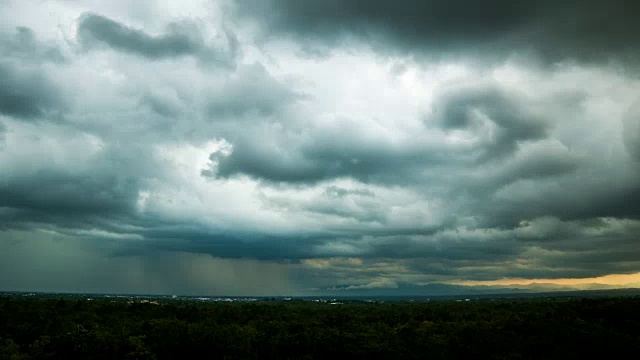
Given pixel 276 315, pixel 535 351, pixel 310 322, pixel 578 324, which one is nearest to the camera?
pixel 535 351

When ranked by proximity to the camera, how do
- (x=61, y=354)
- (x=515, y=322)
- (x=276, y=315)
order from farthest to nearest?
(x=276, y=315), (x=515, y=322), (x=61, y=354)

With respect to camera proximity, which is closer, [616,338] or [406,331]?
[616,338]

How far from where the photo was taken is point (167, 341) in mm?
66688

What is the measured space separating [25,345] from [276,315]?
6194 cm

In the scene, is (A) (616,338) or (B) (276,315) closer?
(A) (616,338)

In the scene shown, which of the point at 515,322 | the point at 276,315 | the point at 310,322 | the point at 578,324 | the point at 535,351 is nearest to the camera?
the point at 535,351

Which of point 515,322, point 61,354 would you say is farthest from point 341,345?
point 515,322

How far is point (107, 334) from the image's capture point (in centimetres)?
6581

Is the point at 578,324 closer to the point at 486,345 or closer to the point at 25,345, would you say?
the point at 486,345

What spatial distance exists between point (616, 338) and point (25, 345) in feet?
249

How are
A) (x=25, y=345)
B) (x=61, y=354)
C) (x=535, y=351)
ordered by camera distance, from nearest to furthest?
(x=61, y=354)
(x=535, y=351)
(x=25, y=345)

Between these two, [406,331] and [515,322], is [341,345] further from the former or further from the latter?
[515,322]

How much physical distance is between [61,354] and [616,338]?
66929mm

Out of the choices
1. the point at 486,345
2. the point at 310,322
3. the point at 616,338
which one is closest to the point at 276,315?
the point at 310,322
